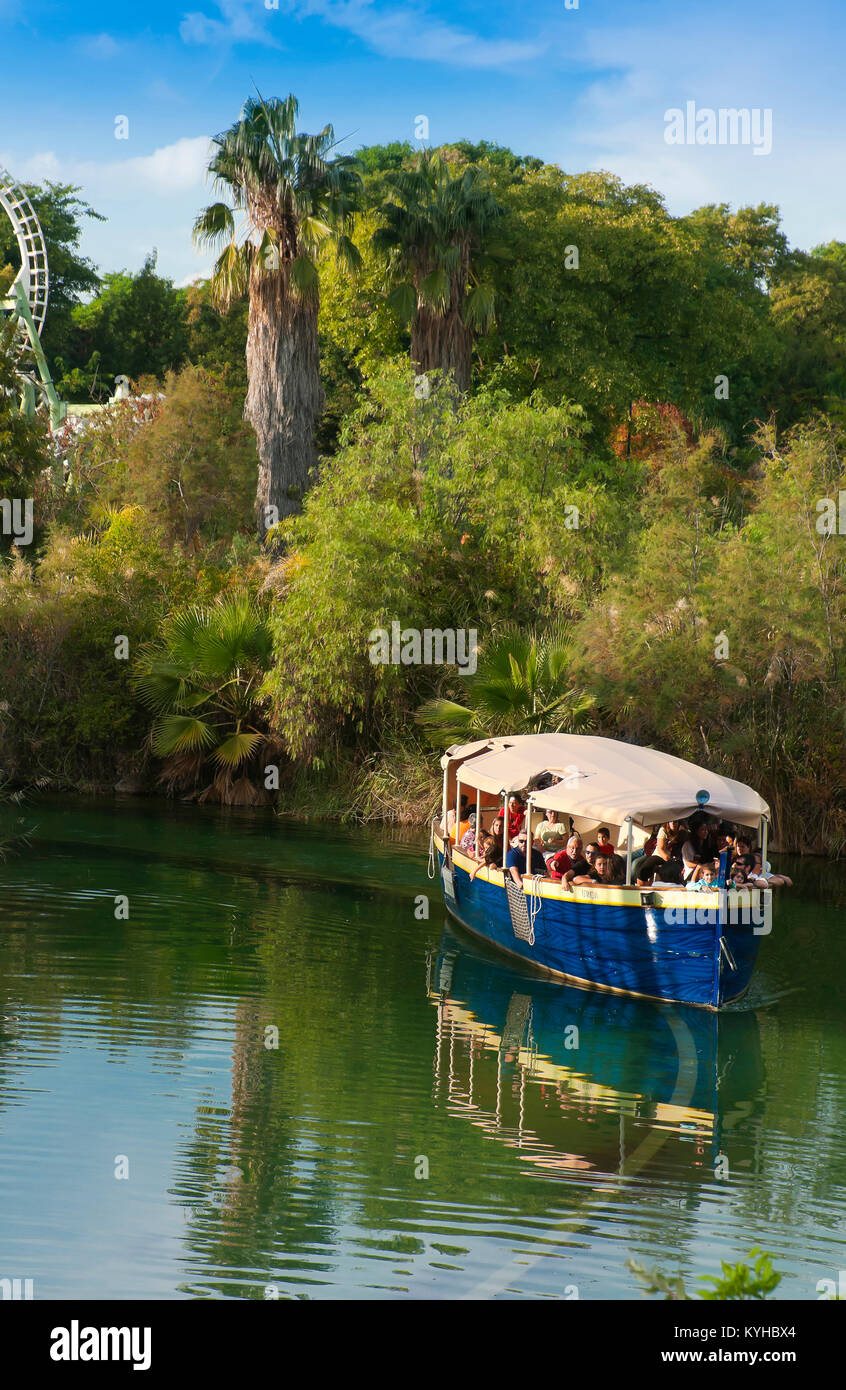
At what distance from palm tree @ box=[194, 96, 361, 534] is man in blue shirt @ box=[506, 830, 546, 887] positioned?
20460mm

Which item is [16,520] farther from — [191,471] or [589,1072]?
[589,1072]

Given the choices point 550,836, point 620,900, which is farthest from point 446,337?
Answer: point 620,900

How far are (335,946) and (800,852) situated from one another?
11827mm

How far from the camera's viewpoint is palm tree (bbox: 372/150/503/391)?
119ft

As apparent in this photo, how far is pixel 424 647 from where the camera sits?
1180 inches

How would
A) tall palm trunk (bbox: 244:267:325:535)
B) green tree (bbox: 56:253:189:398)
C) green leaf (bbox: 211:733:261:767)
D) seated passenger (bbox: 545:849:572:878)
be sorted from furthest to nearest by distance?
green tree (bbox: 56:253:189:398) → tall palm trunk (bbox: 244:267:325:535) → green leaf (bbox: 211:733:261:767) → seated passenger (bbox: 545:849:572:878)

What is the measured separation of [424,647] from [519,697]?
3508mm

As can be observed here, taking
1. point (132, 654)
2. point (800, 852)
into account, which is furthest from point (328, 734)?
point (800, 852)

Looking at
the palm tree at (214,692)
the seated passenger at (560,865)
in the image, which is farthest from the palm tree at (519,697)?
the seated passenger at (560,865)

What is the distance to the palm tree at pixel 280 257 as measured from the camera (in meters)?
36.8

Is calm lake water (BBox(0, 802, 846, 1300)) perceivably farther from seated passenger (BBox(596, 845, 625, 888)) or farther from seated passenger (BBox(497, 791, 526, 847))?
seated passenger (BBox(497, 791, 526, 847))

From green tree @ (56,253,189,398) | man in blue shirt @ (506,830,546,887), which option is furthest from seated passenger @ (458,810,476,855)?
green tree @ (56,253,189,398)

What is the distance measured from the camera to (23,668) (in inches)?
1355
